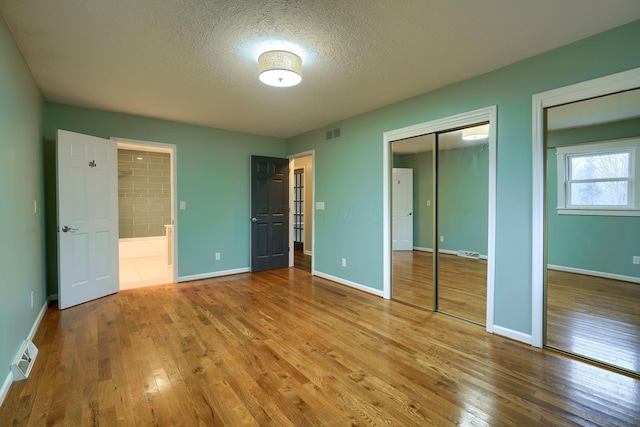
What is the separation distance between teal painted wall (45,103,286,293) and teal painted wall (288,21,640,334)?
6.28 feet

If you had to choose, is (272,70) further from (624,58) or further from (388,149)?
(624,58)

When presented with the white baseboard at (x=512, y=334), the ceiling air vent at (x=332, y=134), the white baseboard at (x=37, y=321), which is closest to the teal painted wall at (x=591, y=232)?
the white baseboard at (x=512, y=334)

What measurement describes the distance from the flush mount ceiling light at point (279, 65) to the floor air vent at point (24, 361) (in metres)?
2.82

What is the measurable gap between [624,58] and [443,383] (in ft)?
8.63

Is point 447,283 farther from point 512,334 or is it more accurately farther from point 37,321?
point 37,321

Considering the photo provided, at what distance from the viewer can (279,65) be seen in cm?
243

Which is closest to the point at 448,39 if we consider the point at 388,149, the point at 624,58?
the point at 624,58

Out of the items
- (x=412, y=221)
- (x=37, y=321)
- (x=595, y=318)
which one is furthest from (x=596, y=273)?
(x=37, y=321)

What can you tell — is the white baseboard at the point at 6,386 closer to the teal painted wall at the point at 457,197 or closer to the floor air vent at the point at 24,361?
the floor air vent at the point at 24,361

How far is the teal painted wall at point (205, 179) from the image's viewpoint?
4328 mm

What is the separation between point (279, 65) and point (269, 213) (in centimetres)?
349

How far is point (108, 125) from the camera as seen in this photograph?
4.18 meters

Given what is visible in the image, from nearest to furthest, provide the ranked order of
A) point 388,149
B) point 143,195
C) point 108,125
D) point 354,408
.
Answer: point 354,408
point 388,149
point 108,125
point 143,195

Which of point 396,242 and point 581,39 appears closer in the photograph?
point 581,39
